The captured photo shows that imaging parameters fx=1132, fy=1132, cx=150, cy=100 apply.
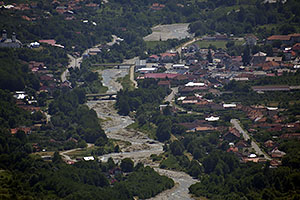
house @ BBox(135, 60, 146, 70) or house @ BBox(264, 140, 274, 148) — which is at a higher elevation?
house @ BBox(135, 60, 146, 70)

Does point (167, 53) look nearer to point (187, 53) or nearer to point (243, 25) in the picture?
point (187, 53)

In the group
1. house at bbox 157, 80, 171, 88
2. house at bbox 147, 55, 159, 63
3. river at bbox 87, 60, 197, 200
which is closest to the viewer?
river at bbox 87, 60, 197, 200

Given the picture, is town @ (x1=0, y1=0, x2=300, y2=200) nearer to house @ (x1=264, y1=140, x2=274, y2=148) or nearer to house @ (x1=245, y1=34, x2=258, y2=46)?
house @ (x1=245, y1=34, x2=258, y2=46)

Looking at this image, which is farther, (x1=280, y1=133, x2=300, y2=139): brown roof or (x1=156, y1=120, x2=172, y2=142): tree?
(x1=156, y1=120, x2=172, y2=142): tree

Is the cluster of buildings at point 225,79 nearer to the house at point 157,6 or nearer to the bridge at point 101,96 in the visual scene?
the bridge at point 101,96

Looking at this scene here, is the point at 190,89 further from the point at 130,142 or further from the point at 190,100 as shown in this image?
Answer: the point at 130,142

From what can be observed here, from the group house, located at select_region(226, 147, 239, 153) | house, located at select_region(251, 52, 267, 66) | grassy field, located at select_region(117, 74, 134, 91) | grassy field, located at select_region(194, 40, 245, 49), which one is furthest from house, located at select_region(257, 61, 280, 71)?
house, located at select_region(226, 147, 239, 153)

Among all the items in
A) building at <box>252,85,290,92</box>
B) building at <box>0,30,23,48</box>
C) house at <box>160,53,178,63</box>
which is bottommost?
building at <box>252,85,290,92</box>

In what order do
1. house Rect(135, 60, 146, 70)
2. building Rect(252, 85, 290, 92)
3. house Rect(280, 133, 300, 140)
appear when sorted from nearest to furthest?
house Rect(280, 133, 300, 140) < building Rect(252, 85, 290, 92) < house Rect(135, 60, 146, 70)

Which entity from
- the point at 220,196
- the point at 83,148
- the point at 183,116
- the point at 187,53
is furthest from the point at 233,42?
the point at 220,196
